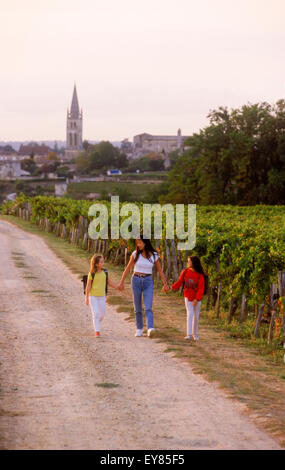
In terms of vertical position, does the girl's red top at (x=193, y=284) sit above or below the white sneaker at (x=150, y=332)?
above

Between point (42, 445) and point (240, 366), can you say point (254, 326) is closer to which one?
point (240, 366)

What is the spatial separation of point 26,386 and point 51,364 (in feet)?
4.10

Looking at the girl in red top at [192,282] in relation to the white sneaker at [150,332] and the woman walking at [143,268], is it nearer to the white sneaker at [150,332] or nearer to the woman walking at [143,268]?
the woman walking at [143,268]

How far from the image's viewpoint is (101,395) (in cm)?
888

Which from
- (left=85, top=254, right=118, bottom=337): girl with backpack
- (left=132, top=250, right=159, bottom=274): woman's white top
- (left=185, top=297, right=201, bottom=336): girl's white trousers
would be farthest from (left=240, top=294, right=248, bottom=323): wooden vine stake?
(left=85, top=254, right=118, bottom=337): girl with backpack

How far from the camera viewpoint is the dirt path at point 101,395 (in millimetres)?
7254

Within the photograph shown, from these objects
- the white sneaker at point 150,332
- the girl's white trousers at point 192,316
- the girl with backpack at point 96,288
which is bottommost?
the white sneaker at point 150,332

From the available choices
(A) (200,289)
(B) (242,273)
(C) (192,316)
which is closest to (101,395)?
(A) (200,289)

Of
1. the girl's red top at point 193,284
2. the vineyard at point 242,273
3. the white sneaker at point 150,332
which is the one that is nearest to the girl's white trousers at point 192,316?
the girl's red top at point 193,284

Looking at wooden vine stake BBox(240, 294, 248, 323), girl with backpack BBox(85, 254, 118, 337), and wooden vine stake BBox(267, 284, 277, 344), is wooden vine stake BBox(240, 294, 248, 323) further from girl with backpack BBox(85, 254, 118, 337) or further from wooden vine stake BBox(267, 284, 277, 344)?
girl with backpack BBox(85, 254, 118, 337)

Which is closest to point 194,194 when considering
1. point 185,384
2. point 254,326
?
point 254,326

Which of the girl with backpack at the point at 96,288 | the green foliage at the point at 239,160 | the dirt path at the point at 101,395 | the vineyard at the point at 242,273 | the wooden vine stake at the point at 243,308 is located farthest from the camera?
the green foliage at the point at 239,160

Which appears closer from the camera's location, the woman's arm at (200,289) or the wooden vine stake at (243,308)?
the woman's arm at (200,289)

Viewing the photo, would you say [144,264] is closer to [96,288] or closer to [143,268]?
[143,268]
